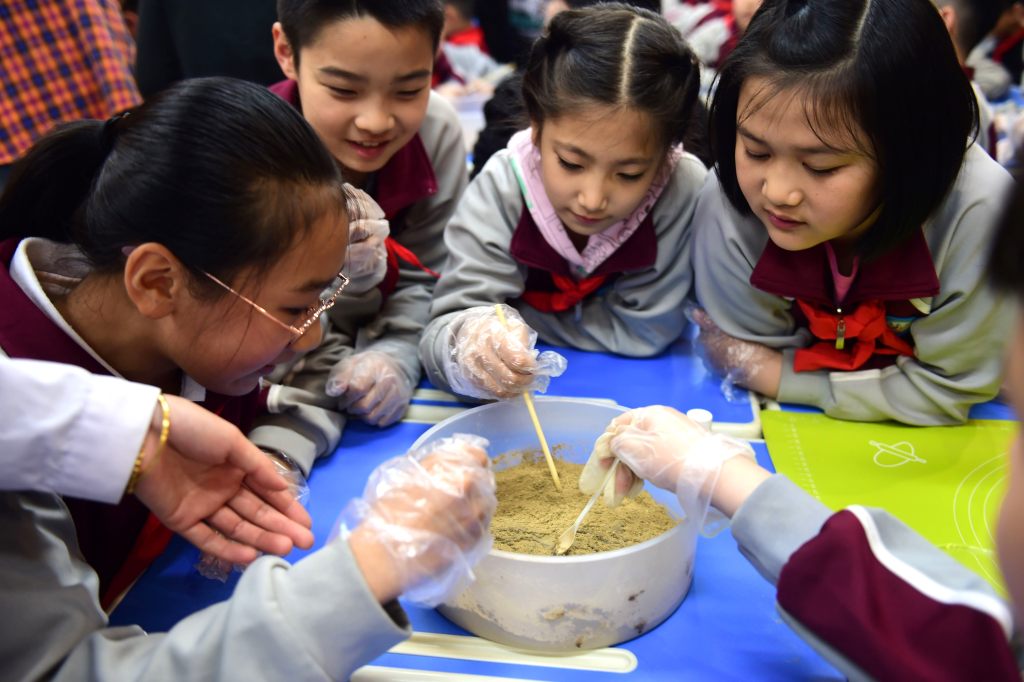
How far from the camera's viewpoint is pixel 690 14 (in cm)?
382

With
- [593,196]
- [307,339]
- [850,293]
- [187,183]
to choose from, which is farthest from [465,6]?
[187,183]

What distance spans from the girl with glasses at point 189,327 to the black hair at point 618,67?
493 mm

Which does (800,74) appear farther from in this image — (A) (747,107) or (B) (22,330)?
(B) (22,330)

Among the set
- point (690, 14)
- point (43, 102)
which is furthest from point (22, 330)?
point (690, 14)

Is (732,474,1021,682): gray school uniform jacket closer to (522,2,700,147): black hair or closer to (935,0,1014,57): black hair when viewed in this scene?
(522,2,700,147): black hair

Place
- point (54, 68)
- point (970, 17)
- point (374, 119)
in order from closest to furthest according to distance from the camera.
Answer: point (374, 119), point (54, 68), point (970, 17)

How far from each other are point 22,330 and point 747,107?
0.98 meters

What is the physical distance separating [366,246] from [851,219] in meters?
0.75

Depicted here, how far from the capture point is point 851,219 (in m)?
1.25

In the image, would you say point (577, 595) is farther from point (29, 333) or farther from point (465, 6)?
point (465, 6)

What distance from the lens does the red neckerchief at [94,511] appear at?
917 millimetres

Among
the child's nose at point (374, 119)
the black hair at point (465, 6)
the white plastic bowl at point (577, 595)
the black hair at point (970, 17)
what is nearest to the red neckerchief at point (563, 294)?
the child's nose at point (374, 119)

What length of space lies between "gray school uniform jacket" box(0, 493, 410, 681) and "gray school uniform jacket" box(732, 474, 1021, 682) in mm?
373

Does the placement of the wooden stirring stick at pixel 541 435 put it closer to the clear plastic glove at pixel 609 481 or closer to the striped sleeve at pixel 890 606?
the clear plastic glove at pixel 609 481
